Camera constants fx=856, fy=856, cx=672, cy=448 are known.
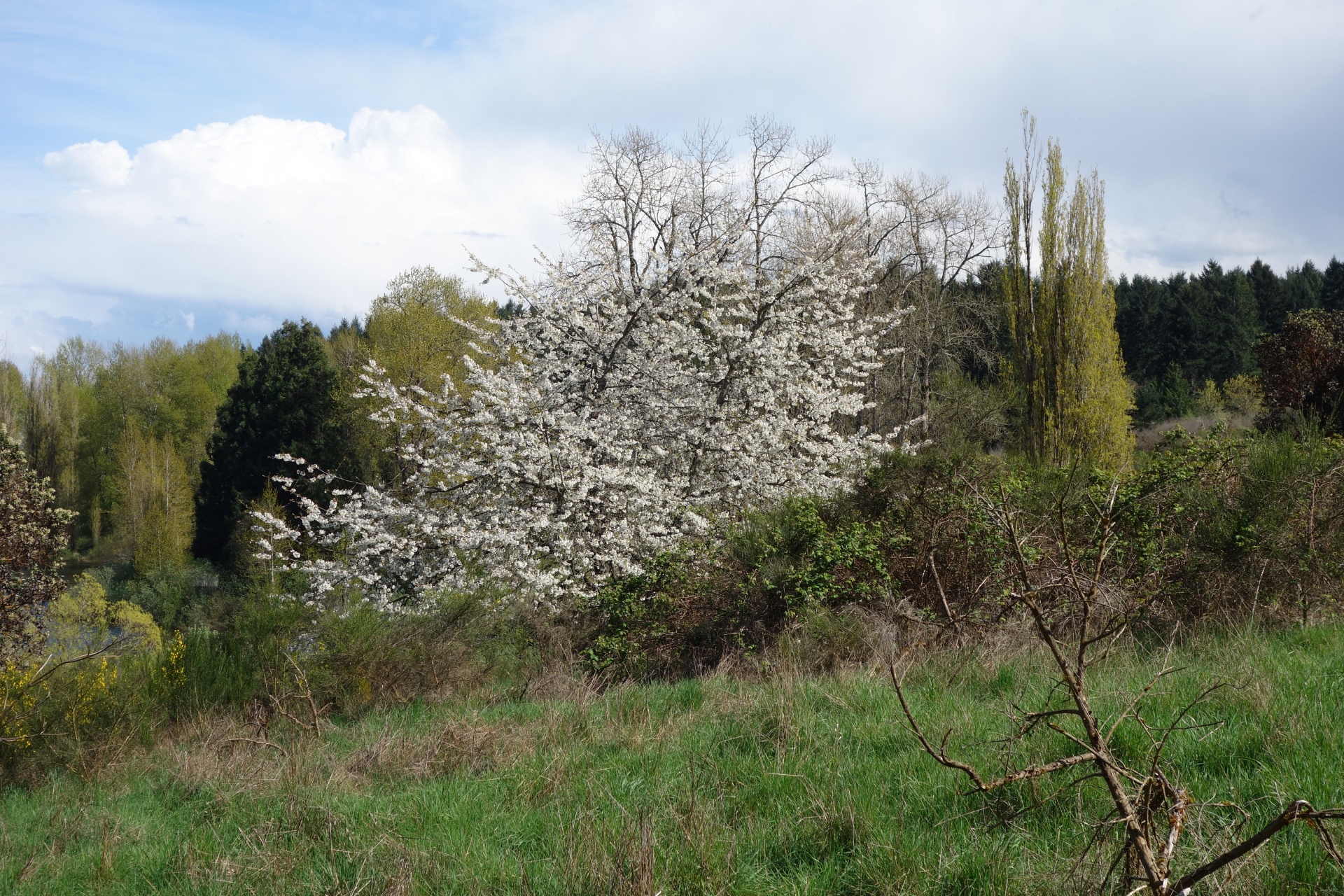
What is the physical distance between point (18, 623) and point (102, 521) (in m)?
42.2

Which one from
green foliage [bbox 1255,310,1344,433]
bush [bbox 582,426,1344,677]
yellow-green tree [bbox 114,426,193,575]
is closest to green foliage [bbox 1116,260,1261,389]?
green foliage [bbox 1255,310,1344,433]

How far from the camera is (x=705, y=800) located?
11.6 feet

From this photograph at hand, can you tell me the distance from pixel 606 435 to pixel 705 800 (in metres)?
8.62

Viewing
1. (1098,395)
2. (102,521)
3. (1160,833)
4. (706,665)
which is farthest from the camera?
(102,521)

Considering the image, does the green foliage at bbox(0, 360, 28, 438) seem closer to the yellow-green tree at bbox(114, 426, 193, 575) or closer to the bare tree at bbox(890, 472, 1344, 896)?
the yellow-green tree at bbox(114, 426, 193, 575)

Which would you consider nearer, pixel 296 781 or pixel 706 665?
pixel 296 781

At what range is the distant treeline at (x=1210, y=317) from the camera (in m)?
42.7

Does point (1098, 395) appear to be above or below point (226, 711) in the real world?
above

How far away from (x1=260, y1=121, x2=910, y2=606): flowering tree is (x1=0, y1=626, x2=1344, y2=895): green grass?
5391mm

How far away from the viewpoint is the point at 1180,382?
36.5m

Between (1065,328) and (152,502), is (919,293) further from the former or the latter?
(152,502)

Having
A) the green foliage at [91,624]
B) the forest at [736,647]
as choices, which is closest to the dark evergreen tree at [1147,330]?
the forest at [736,647]

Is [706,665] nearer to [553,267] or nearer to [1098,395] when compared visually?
[553,267]

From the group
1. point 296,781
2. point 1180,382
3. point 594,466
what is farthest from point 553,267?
point 1180,382
